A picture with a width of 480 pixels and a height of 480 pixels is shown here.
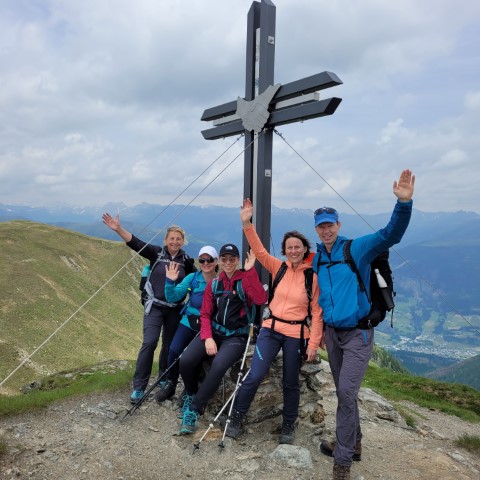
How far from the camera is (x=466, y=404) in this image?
17156mm

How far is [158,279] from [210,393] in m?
2.63

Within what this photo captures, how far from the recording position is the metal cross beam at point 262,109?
8328mm

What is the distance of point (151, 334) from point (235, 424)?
2.57 m

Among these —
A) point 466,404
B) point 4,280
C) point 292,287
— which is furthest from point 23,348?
point 292,287

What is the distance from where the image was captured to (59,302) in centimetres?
6800

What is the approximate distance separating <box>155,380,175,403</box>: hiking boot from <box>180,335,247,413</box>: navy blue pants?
3.40 feet

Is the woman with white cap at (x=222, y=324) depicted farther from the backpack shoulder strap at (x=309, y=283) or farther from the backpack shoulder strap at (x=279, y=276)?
the backpack shoulder strap at (x=309, y=283)

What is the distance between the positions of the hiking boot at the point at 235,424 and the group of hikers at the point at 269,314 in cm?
2

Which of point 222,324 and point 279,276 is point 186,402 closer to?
point 222,324

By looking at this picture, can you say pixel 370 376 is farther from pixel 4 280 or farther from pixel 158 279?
pixel 4 280

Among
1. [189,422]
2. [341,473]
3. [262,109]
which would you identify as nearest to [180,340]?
[189,422]

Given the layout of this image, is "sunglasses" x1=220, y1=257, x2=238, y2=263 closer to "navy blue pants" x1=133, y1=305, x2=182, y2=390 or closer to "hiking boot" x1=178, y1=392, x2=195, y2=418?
"navy blue pants" x1=133, y1=305, x2=182, y2=390

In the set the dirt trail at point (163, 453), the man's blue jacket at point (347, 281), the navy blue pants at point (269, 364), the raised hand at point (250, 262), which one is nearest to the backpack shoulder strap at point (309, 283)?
the man's blue jacket at point (347, 281)

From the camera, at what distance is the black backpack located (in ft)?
20.3
